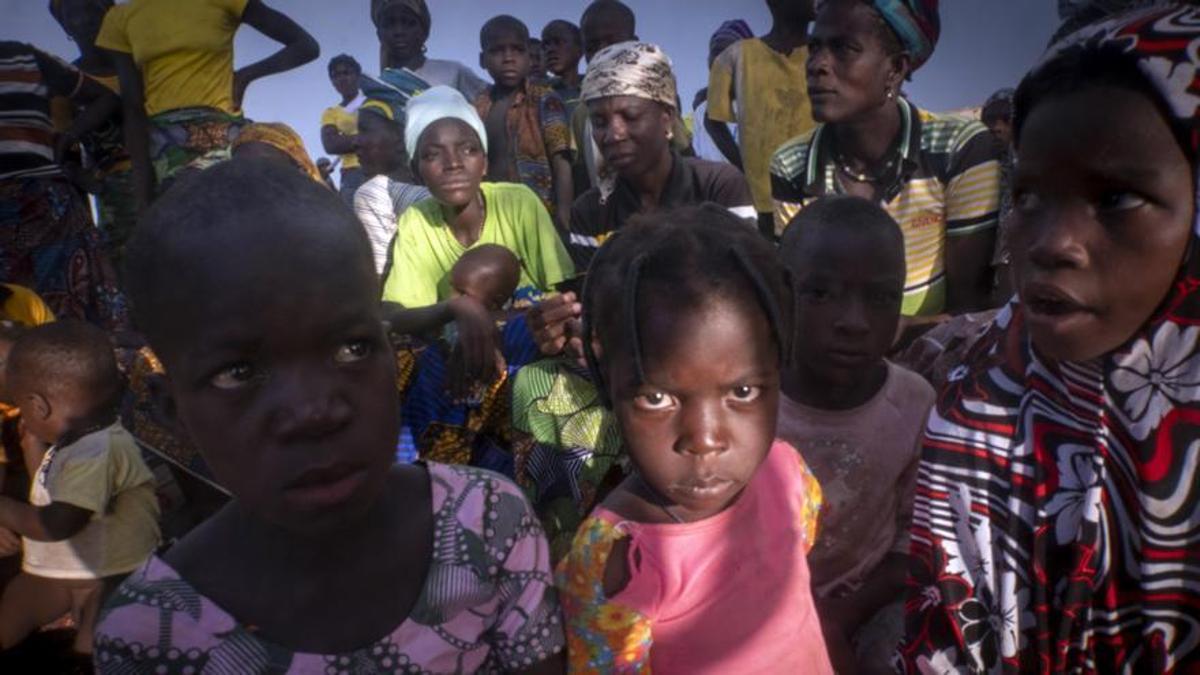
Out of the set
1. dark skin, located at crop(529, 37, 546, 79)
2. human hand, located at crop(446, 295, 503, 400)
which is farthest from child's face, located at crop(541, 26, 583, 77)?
human hand, located at crop(446, 295, 503, 400)

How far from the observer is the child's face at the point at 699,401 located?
1.49m

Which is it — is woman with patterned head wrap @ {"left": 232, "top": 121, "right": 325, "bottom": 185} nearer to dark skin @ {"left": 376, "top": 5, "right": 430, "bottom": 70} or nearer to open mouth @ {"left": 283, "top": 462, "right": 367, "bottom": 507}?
dark skin @ {"left": 376, "top": 5, "right": 430, "bottom": 70}

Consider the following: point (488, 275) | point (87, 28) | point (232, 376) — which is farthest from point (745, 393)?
point (87, 28)

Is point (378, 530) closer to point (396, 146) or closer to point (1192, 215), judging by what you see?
point (1192, 215)

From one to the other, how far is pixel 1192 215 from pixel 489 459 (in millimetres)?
2407

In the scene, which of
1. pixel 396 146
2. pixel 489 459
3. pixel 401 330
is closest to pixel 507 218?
pixel 401 330

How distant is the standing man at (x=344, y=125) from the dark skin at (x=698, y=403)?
539cm

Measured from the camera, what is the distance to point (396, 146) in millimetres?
5293

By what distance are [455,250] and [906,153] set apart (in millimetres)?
1905

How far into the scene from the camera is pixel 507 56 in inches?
222

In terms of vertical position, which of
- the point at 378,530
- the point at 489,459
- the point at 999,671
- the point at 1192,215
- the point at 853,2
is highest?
the point at 853,2

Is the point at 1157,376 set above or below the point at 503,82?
below

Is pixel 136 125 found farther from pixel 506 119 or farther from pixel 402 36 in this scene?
pixel 506 119

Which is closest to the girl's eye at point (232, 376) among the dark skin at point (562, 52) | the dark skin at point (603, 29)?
the dark skin at point (603, 29)
